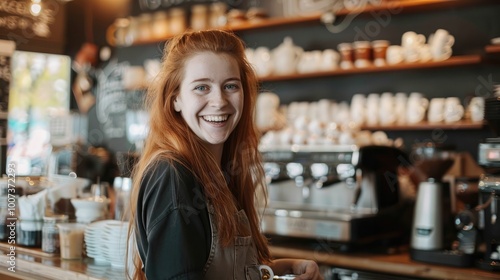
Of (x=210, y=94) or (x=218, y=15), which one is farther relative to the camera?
(x=218, y=15)

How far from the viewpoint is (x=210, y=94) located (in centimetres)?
152

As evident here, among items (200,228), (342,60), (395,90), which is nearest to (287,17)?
(342,60)

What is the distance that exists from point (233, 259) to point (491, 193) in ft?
5.15

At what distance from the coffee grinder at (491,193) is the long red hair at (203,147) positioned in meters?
1.29

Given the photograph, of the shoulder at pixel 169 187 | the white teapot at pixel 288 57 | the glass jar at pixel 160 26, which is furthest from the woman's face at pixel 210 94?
the glass jar at pixel 160 26

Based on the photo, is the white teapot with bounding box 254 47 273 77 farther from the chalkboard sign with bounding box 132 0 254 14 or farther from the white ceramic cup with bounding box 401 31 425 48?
the white ceramic cup with bounding box 401 31 425 48

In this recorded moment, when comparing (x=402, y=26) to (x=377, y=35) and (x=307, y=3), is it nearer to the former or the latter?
(x=377, y=35)

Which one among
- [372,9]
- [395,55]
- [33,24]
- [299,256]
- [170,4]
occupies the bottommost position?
[299,256]

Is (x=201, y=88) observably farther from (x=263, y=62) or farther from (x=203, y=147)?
(x=263, y=62)

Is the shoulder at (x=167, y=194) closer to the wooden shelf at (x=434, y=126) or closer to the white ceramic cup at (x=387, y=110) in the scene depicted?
the wooden shelf at (x=434, y=126)

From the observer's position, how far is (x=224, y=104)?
1.52 metres

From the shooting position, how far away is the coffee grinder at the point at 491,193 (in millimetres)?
2639

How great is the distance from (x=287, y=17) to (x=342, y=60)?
59 centimetres

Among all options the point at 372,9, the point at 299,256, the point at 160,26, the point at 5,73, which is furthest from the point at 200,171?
the point at 160,26
